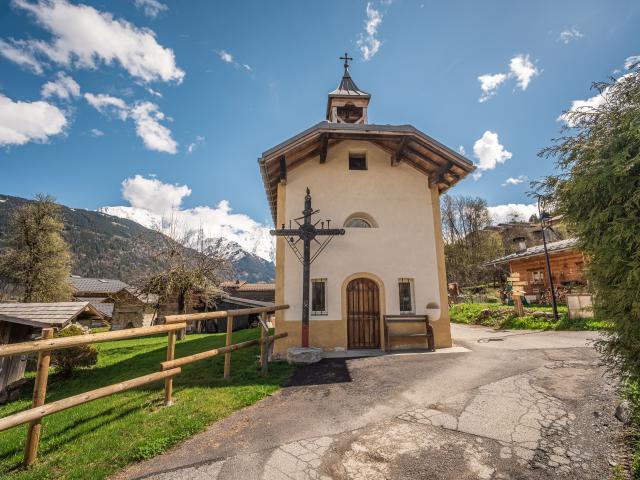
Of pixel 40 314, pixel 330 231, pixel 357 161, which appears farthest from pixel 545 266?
pixel 40 314

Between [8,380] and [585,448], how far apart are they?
1396 centimetres

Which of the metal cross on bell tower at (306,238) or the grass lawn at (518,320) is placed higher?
the metal cross on bell tower at (306,238)

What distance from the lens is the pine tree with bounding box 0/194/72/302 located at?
27922 millimetres

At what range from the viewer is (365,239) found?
975cm

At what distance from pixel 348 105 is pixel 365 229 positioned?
609 cm

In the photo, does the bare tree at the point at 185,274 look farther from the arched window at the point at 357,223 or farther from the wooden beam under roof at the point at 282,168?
the arched window at the point at 357,223

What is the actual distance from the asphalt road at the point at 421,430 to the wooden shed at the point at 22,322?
8.99 m

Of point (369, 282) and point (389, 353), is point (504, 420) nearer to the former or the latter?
point (389, 353)

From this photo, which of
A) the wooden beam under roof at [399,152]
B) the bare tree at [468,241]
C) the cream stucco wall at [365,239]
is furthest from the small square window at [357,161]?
the bare tree at [468,241]

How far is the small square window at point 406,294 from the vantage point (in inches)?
378

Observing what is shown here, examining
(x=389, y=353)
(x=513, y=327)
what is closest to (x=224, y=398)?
(x=389, y=353)

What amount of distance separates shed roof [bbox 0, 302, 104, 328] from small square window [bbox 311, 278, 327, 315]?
838 centimetres

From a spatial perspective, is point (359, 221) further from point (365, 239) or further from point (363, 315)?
point (363, 315)

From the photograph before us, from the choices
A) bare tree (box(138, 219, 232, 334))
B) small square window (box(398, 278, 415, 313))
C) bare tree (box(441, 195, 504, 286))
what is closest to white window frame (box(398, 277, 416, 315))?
small square window (box(398, 278, 415, 313))
